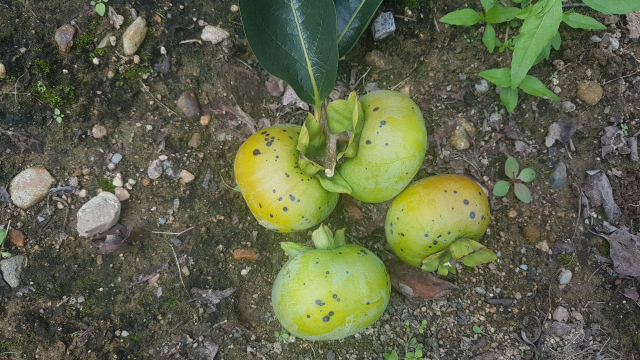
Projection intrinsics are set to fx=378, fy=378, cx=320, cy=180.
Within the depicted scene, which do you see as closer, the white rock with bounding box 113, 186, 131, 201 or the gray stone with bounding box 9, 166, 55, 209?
the gray stone with bounding box 9, 166, 55, 209

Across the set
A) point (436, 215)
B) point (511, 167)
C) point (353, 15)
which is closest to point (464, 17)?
point (353, 15)

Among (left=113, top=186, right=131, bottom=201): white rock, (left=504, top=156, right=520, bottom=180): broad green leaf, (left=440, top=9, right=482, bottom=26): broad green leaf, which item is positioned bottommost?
(left=113, top=186, right=131, bottom=201): white rock

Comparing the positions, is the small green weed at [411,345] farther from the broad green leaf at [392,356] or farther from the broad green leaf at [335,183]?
the broad green leaf at [335,183]

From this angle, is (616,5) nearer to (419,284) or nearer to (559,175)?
(559,175)

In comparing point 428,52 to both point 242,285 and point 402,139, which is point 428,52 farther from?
point 242,285

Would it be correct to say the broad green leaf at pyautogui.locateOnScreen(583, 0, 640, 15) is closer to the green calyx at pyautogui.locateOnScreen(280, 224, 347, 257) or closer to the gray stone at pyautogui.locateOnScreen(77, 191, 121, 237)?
the green calyx at pyautogui.locateOnScreen(280, 224, 347, 257)

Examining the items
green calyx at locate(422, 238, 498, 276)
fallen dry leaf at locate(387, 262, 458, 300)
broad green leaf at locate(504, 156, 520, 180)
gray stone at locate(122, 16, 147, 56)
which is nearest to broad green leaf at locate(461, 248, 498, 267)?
green calyx at locate(422, 238, 498, 276)

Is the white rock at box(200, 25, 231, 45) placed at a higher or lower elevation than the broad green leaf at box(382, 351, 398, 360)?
higher
